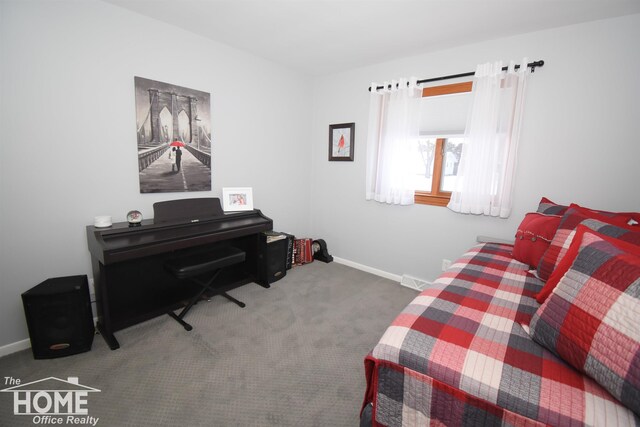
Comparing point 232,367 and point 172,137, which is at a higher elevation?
point 172,137

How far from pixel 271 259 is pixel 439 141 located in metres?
2.21

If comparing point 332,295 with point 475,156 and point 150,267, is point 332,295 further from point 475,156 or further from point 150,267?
point 475,156

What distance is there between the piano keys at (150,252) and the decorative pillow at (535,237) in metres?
2.13

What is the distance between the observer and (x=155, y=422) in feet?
4.67

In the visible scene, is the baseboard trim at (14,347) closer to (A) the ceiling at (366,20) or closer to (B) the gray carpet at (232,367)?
(B) the gray carpet at (232,367)

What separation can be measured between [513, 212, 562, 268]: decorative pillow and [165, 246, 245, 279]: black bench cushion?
220 cm

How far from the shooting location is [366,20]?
221cm

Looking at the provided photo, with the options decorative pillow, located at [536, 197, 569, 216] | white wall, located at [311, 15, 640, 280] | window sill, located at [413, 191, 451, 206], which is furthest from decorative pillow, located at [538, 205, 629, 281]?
window sill, located at [413, 191, 451, 206]

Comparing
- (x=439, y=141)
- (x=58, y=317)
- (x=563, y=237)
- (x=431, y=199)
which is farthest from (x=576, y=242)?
(x=58, y=317)

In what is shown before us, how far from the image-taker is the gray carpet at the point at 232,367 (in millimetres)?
1485

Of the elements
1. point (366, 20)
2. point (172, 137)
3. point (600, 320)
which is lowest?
point (600, 320)

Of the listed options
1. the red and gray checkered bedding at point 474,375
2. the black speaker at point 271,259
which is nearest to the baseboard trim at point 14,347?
the black speaker at point 271,259

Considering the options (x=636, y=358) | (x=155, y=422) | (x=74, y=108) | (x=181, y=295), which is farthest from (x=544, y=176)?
(x=74, y=108)

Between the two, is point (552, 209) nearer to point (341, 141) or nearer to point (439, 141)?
point (439, 141)
